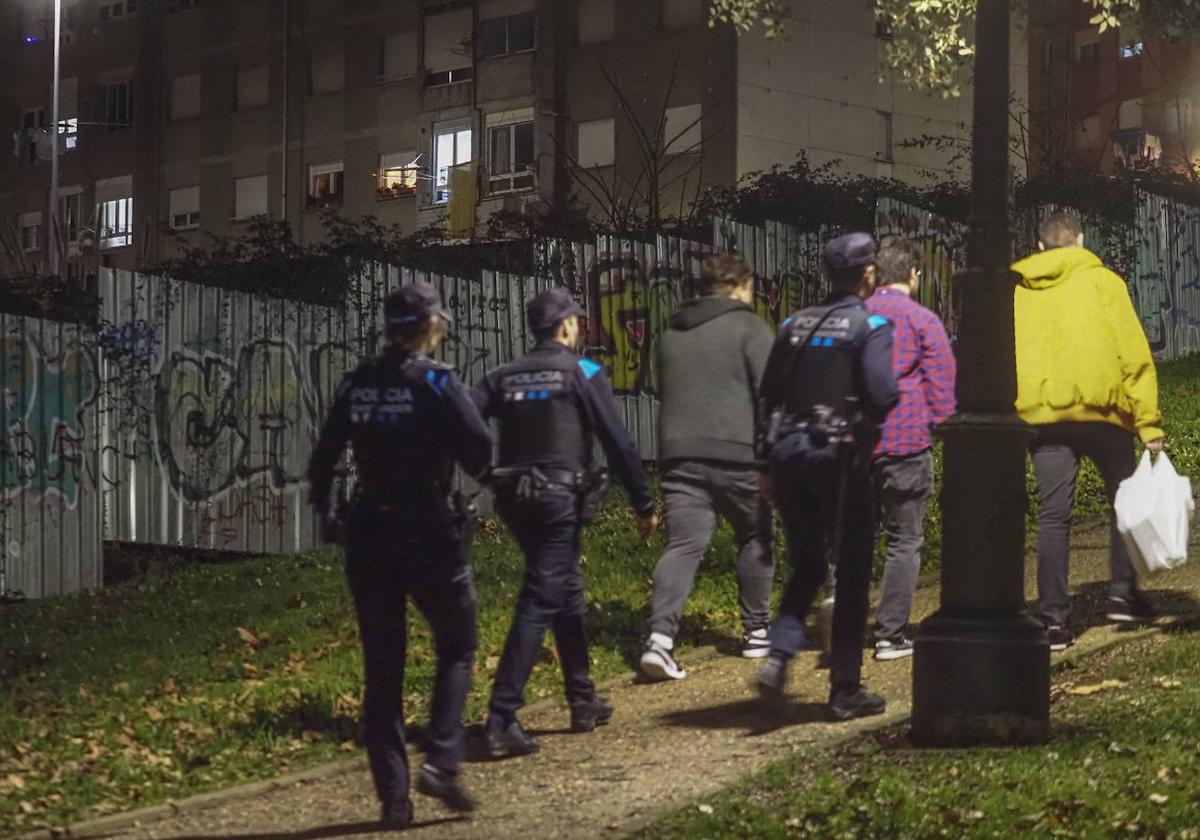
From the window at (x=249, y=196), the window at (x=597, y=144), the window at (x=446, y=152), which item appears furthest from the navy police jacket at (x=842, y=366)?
the window at (x=249, y=196)

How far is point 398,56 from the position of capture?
5206cm

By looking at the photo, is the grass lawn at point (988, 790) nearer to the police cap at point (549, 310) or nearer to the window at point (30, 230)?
the police cap at point (549, 310)

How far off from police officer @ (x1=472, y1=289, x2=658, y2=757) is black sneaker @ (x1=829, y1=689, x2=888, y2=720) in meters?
1.14

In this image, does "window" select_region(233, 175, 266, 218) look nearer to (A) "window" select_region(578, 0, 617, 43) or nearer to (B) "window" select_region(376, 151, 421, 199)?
(B) "window" select_region(376, 151, 421, 199)

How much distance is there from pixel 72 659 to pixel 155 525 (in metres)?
3.49

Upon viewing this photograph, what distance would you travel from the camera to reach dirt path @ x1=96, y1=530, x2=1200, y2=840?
7.34 metres

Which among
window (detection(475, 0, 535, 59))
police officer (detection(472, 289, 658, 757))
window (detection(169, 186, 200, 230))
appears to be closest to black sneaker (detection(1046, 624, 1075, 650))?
police officer (detection(472, 289, 658, 757))

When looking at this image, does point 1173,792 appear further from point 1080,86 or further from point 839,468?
point 1080,86

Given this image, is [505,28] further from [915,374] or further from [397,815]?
[397,815]

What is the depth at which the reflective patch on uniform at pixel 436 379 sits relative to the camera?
23.0 feet

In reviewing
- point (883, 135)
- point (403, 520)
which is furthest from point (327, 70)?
point (403, 520)

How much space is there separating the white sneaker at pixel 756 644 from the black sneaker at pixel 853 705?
1.73m

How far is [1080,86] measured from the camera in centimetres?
7019

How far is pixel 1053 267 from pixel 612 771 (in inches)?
130
